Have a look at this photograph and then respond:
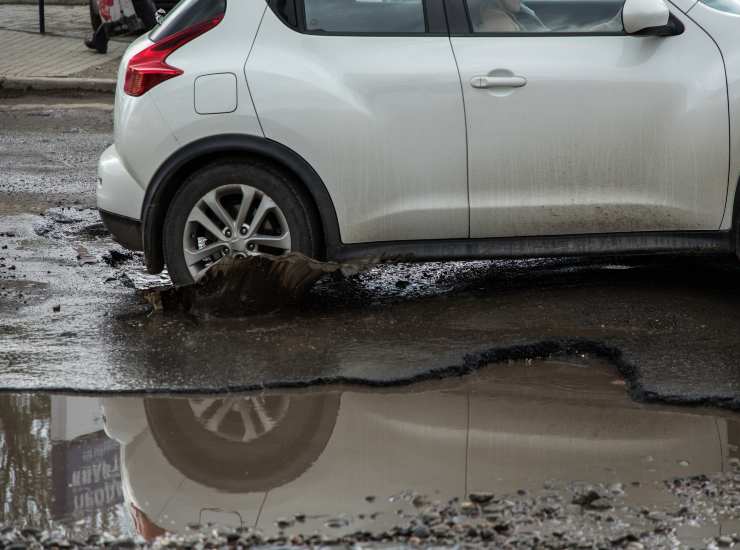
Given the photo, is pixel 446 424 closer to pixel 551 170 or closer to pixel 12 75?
pixel 551 170

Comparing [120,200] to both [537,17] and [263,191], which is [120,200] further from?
[537,17]

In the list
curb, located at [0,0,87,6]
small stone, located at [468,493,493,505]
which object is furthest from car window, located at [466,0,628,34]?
curb, located at [0,0,87,6]

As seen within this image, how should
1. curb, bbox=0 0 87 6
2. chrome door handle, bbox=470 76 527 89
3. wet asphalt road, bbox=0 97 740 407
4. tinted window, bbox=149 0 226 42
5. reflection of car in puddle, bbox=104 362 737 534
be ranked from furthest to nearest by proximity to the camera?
curb, bbox=0 0 87 6
tinted window, bbox=149 0 226 42
chrome door handle, bbox=470 76 527 89
wet asphalt road, bbox=0 97 740 407
reflection of car in puddle, bbox=104 362 737 534

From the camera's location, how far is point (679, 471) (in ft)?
14.0

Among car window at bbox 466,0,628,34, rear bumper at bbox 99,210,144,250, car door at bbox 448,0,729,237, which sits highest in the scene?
car window at bbox 466,0,628,34

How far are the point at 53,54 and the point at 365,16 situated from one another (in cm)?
1083

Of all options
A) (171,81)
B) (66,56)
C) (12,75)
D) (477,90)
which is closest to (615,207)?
(477,90)

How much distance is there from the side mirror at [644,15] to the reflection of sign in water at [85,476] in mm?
2945

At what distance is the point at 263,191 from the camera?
597 centimetres

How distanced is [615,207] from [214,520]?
8.99 feet

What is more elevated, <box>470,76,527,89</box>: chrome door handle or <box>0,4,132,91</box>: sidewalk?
→ <box>470,76,527,89</box>: chrome door handle

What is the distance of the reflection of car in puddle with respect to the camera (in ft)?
13.5

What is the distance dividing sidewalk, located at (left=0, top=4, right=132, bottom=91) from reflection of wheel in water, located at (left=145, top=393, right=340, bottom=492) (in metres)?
9.67

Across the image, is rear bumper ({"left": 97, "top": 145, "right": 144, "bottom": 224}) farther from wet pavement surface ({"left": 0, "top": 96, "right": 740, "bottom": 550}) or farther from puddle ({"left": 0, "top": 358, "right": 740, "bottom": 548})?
puddle ({"left": 0, "top": 358, "right": 740, "bottom": 548})
